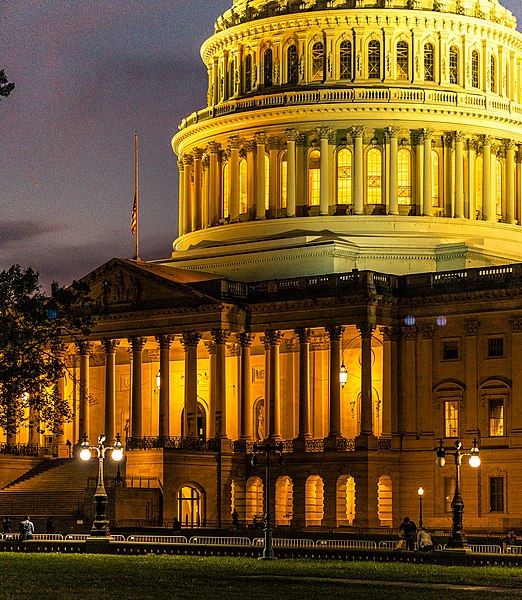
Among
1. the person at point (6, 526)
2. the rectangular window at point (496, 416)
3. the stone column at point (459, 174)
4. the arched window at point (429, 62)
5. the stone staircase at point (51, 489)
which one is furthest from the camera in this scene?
the arched window at point (429, 62)

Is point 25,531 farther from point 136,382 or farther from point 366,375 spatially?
point 136,382

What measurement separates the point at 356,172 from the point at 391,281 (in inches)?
559

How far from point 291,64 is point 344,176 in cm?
933

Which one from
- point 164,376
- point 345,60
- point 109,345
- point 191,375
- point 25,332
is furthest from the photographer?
point 345,60

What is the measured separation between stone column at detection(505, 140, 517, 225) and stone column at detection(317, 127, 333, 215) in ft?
40.7

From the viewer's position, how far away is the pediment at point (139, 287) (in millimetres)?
109438

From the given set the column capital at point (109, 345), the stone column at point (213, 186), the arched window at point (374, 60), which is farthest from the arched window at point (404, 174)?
the column capital at point (109, 345)

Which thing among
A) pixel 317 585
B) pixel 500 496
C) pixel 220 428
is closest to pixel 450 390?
pixel 500 496

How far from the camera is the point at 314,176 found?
121562 mm

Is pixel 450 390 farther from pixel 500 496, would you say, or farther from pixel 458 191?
pixel 458 191

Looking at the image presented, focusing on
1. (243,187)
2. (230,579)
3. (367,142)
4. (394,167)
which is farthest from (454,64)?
(230,579)

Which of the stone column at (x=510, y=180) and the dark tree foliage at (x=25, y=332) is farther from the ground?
the stone column at (x=510, y=180)

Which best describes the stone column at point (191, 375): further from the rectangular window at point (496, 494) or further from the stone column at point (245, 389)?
the rectangular window at point (496, 494)

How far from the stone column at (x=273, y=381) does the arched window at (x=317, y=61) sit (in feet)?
73.6
